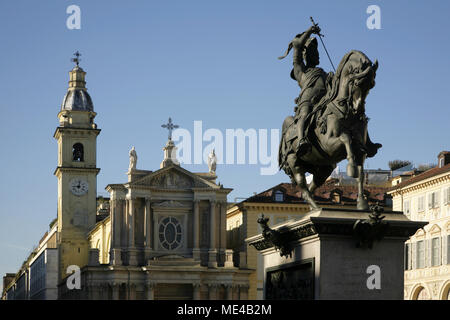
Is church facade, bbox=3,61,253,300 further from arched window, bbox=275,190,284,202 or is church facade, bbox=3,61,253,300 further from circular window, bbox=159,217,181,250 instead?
arched window, bbox=275,190,284,202

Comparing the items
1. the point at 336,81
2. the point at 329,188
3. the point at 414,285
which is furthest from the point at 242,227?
the point at 336,81

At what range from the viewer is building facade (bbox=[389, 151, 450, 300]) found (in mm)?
53906

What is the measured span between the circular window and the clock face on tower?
18499mm

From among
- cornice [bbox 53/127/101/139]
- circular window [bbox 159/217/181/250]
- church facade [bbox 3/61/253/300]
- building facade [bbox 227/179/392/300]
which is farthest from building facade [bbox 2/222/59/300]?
building facade [bbox 227/179/392/300]

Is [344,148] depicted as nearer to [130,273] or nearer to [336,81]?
[336,81]

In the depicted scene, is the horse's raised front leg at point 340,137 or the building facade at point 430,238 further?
the building facade at point 430,238

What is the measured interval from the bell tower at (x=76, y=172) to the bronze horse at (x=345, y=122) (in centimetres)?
8905

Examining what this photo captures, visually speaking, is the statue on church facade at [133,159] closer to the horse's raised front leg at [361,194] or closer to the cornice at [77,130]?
the cornice at [77,130]

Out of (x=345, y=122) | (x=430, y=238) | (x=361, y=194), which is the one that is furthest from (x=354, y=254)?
(x=430, y=238)

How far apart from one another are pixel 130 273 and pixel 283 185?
1521 cm

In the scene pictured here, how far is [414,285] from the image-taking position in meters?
57.2

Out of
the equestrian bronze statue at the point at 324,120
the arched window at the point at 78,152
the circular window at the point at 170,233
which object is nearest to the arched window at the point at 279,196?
the circular window at the point at 170,233

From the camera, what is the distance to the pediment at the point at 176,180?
3378 inches

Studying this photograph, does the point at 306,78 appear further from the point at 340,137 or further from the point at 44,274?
the point at 44,274
